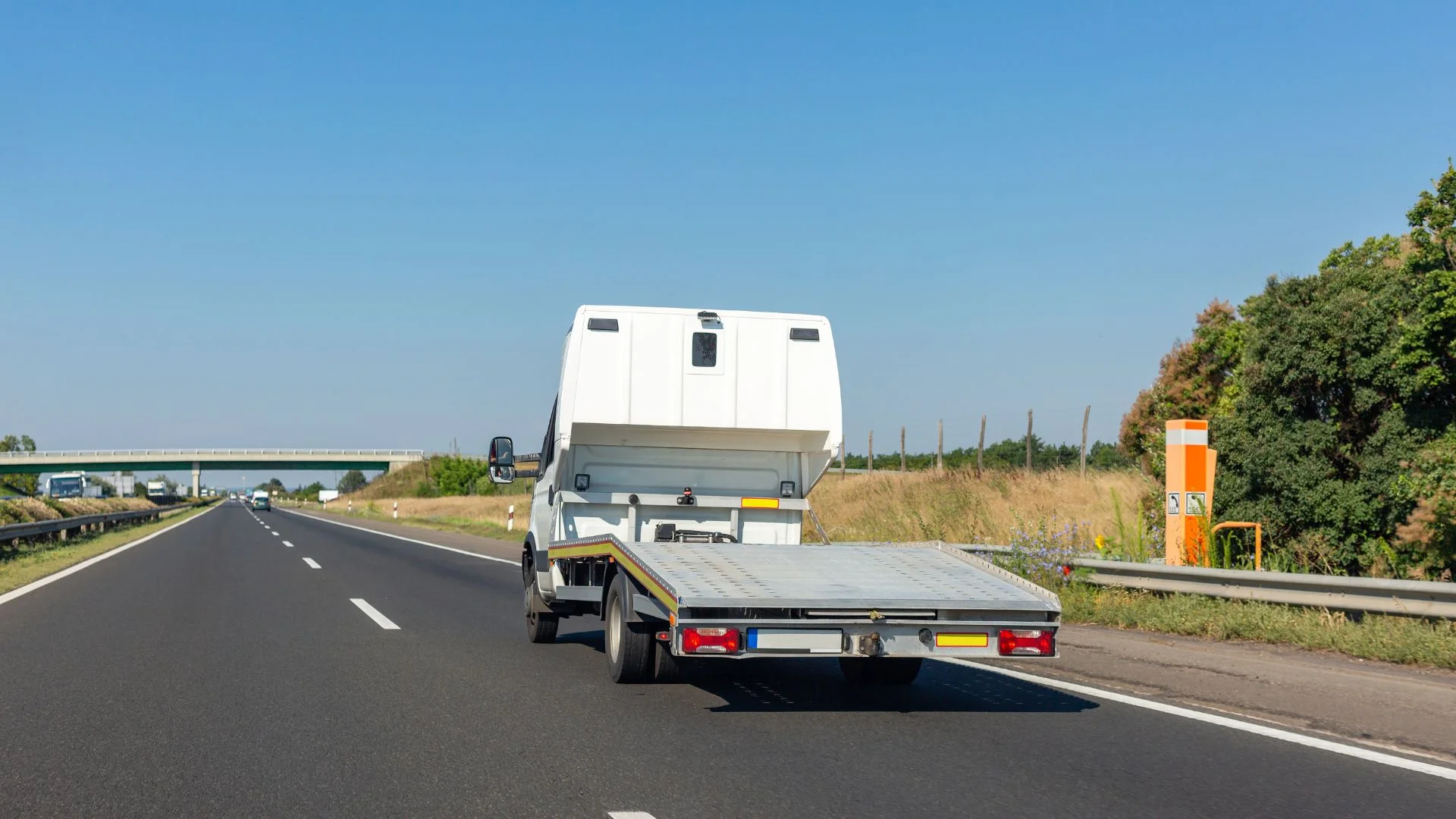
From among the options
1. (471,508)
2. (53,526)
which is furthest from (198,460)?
(53,526)

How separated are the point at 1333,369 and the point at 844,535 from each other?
7.86 meters

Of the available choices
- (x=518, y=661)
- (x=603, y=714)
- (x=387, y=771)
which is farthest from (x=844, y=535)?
(x=387, y=771)

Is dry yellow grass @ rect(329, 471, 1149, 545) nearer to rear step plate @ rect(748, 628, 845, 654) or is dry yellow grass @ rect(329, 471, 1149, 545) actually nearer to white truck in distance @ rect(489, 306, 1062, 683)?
white truck in distance @ rect(489, 306, 1062, 683)

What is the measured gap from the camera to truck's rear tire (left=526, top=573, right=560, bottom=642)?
10859 mm

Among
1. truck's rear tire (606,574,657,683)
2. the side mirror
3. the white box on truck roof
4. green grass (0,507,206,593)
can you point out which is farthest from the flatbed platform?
green grass (0,507,206,593)

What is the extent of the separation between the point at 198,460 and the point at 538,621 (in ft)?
364

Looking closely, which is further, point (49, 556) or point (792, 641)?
point (49, 556)

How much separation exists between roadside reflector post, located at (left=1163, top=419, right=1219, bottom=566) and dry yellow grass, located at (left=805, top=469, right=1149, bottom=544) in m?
4.79

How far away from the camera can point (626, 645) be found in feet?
26.8

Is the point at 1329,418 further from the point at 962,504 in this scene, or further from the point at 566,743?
the point at 566,743

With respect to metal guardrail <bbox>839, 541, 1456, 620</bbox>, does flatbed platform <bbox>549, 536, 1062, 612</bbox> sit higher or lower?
higher

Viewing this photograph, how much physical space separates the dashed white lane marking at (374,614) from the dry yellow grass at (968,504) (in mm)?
6857

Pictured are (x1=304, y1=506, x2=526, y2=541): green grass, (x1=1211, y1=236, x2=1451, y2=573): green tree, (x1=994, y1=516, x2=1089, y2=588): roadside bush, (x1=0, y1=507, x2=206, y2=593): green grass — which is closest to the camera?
(x1=994, y1=516, x2=1089, y2=588): roadside bush

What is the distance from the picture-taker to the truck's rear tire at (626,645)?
319 inches
